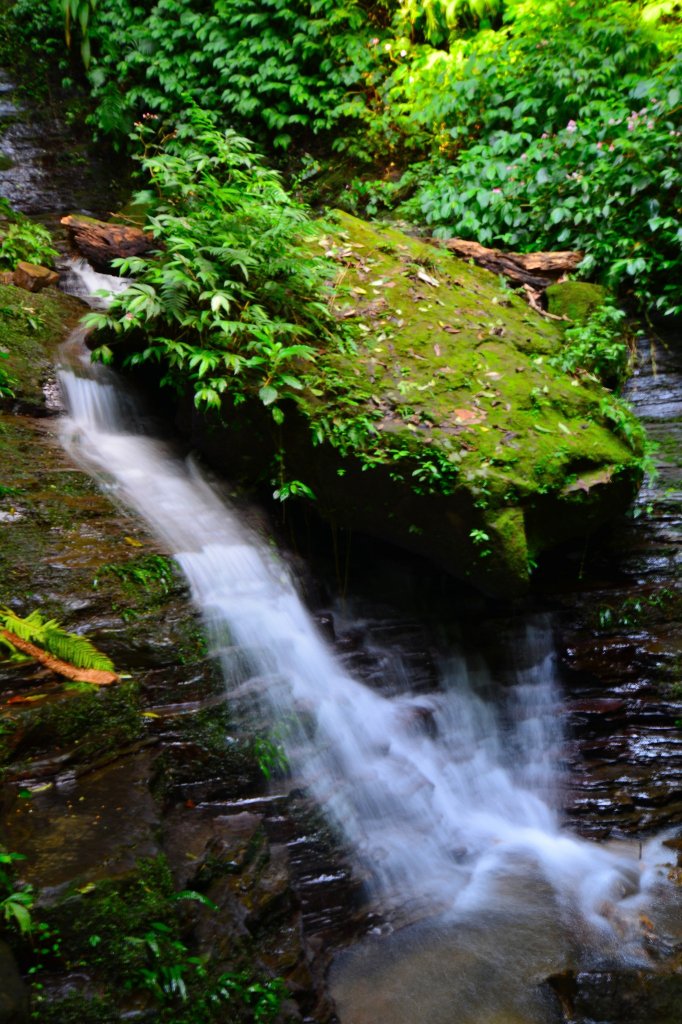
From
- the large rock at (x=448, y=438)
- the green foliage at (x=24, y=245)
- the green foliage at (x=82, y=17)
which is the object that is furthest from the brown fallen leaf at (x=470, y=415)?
the green foliage at (x=82, y=17)

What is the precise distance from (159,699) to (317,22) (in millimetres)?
8927

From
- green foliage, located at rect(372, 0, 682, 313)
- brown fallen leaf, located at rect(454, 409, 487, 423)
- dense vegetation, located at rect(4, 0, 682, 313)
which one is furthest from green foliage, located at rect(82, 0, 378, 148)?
brown fallen leaf, located at rect(454, 409, 487, 423)

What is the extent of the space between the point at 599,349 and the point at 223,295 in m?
2.91

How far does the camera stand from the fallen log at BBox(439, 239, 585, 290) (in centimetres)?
603

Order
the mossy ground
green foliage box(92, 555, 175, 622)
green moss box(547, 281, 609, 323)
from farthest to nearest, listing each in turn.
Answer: green moss box(547, 281, 609, 323)
the mossy ground
green foliage box(92, 555, 175, 622)

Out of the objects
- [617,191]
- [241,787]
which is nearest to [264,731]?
[241,787]

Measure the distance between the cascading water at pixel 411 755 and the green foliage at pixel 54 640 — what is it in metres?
0.73

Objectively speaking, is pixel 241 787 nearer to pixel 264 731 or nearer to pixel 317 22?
pixel 264 731

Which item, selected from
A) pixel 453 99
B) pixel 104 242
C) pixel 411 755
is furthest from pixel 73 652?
pixel 453 99

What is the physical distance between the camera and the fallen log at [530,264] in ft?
19.8

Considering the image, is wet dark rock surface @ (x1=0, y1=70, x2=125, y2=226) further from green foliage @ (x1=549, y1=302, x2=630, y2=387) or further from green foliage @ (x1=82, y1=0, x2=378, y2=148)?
green foliage @ (x1=549, y1=302, x2=630, y2=387)

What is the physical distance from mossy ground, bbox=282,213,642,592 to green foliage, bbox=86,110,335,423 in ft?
0.93

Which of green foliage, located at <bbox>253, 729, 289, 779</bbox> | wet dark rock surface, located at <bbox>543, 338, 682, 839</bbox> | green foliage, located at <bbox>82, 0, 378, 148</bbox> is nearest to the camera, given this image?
green foliage, located at <bbox>253, 729, 289, 779</bbox>

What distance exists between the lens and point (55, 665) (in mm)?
3027
